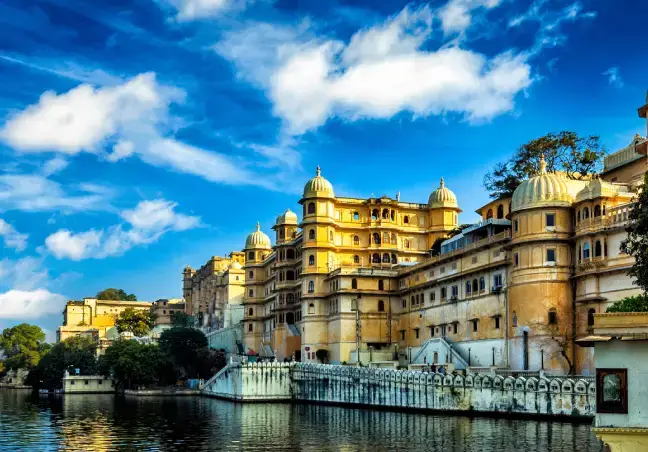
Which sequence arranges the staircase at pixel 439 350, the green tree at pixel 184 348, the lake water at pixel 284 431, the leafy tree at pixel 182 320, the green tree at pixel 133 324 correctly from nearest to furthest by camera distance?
the lake water at pixel 284 431, the staircase at pixel 439 350, the green tree at pixel 184 348, the green tree at pixel 133 324, the leafy tree at pixel 182 320

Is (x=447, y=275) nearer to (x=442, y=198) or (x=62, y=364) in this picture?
(x=442, y=198)

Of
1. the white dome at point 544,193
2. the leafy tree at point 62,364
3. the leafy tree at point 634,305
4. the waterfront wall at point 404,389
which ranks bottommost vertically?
the leafy tree at point 62,364

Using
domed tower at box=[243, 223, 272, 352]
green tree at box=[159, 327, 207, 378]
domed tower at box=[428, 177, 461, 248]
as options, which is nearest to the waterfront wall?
green tree at box=[159, 327, 207, 378]

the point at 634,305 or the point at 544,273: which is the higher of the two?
the point at 544,273

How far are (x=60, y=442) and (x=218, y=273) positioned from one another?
Result: 89.8 m

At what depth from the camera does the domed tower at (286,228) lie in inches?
3639

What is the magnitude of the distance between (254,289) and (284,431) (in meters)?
57.4

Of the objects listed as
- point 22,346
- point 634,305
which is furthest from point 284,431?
point 22,346

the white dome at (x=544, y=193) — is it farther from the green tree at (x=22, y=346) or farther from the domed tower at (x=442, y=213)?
the green tree at (x=22, y=346)

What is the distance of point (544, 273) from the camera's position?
53.5m

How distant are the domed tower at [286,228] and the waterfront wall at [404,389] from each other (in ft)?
59.5

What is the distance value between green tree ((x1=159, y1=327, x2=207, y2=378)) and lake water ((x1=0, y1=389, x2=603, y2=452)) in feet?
112

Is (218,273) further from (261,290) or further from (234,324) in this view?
(261,290)

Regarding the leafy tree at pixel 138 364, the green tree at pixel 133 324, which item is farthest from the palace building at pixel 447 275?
the green tree at pixel 133 324
